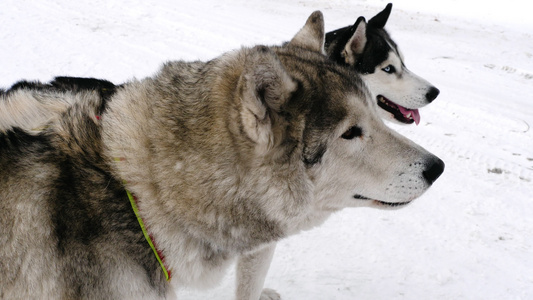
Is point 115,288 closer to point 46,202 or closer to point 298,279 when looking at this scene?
point 46,202

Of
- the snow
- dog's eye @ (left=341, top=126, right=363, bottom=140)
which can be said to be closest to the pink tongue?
the snow

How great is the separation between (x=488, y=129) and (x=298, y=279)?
4102 mm

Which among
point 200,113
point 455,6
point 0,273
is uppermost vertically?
point 200,113

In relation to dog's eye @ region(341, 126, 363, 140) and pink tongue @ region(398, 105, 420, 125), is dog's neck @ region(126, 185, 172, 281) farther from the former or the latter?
pink tongue @ region(398, 105, 420, 125)

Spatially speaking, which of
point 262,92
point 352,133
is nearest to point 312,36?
point 352,133

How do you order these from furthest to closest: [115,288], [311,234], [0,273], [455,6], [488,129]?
[455,6] → [488,129] → [311,234] → [115,288] → [0,273]

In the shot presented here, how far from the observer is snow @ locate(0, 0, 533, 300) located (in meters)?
3.60

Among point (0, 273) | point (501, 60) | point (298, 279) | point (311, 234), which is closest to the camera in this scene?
point (0, 273)

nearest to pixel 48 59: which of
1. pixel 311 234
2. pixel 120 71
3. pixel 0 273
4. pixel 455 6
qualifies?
pixel 120 71

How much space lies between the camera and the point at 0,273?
185 centimetres

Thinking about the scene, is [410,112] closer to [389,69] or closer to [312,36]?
[389,69]

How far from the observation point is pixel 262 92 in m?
1.93

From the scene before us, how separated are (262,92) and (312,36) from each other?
955mm

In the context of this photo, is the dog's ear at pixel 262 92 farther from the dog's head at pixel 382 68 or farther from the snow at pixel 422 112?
the dog's head at pixel 382 68
